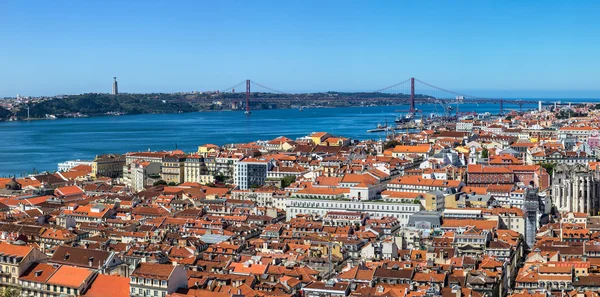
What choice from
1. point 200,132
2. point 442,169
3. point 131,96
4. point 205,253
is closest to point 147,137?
point 200,132

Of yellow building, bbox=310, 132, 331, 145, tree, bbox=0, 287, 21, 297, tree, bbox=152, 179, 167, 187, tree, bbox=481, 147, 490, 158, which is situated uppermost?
yellow building, bbox=310, 132, 331, 145

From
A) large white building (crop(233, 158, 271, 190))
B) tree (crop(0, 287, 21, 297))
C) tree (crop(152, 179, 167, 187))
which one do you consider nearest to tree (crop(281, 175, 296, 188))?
large white building (crop(233, 158, 271, 190))

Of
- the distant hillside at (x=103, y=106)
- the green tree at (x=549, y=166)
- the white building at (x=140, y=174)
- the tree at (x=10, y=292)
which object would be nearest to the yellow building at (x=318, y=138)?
the white building at (x=140, y=174)

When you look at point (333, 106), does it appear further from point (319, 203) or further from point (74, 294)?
point (74, 294)

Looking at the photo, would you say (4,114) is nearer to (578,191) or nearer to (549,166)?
(549,166)

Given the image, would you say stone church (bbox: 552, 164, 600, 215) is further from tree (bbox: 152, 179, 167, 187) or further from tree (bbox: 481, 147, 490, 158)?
tree (bbox: 152, 179, 167, 187)
